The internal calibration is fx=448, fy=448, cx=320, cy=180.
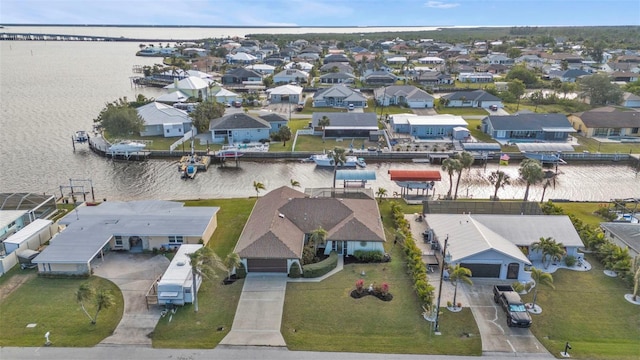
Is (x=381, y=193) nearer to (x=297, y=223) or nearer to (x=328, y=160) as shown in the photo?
(x=297, y=223)

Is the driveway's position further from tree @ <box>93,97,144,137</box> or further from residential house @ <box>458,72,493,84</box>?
residential house @ <box>458,72,493,84</box>

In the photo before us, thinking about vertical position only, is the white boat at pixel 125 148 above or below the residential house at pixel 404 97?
below

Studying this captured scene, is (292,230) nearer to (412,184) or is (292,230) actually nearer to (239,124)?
(412,184)

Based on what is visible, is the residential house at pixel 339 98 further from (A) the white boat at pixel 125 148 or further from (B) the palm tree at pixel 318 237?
(B) the palm tree at pixel 318 237

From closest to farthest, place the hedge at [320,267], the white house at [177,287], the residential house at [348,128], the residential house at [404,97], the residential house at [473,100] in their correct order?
1. the white house at [177,287]
2. the hedge at [320,267]
3. the residential house at [348,128]
4. the residential house at [473,100]
5. the residential house at [404,97]

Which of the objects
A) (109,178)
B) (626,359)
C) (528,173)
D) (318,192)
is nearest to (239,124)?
(109,178)

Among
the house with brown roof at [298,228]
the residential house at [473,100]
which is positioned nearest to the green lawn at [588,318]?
the house with brown roof at [298,228]

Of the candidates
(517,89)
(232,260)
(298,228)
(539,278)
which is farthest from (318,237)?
(517,89)
